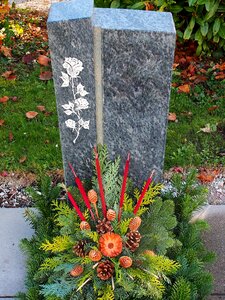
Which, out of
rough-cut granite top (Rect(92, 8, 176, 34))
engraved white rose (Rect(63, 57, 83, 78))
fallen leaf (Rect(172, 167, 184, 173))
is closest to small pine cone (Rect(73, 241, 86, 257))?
engraved white rose (Rect(63, 57, 83, 78))

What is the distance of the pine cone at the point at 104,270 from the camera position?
2146 millimetres

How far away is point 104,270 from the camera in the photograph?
2145 mm

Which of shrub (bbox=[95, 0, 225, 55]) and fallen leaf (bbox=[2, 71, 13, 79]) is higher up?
shrub (bbox=[95, 0, 225, 55])

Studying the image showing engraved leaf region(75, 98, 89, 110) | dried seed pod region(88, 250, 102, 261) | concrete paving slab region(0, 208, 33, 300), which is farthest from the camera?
concrete paving slab region(0, 208, 33, 300)

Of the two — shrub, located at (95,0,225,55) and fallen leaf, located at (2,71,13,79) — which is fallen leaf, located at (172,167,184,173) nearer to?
shrub, located at (95,0,225,55)

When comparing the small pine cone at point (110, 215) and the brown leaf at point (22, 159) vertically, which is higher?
the small pine cone at point (110, 215)

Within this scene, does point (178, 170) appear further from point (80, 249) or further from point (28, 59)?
point (28, 59)

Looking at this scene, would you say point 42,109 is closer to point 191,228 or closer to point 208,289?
point 191,228

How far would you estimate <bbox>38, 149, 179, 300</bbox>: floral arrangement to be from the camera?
215cm

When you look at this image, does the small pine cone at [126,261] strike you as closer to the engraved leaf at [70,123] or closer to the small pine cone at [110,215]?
Result: the small pine cone at [110,215]

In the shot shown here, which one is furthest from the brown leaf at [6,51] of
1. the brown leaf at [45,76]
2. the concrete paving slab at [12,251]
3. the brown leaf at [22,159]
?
the concrete paving slab at [12,251]

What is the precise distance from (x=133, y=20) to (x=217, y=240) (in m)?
1.51

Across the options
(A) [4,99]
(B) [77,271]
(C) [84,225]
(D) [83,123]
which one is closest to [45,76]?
(A) [4,99]

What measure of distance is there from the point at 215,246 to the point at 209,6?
2.25m
